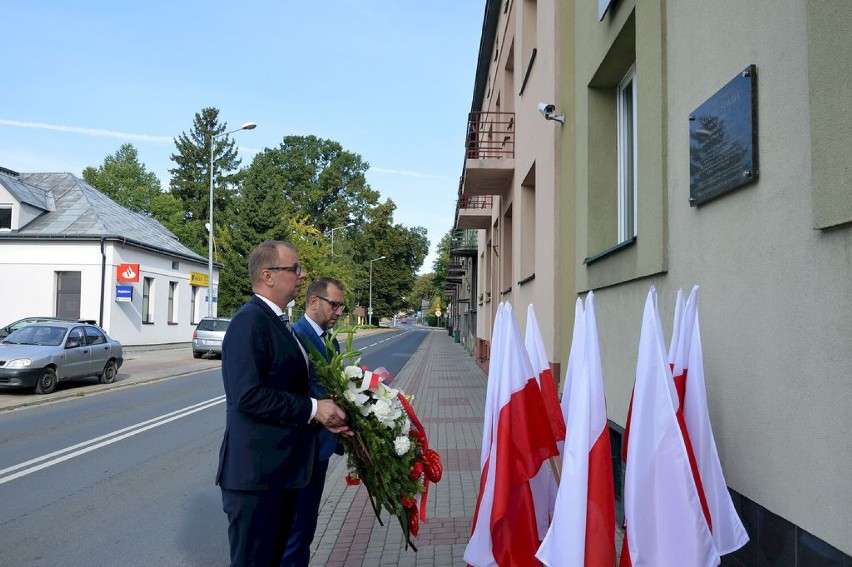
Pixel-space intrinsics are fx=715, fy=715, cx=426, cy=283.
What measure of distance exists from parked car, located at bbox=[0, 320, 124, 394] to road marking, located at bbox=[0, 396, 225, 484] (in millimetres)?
3723

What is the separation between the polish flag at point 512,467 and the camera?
143 inches

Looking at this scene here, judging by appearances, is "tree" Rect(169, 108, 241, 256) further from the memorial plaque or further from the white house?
the memorial plaque

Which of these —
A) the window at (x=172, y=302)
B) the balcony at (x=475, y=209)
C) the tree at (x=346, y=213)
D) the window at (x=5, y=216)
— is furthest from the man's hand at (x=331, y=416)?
the tree at (x=346, y=213)

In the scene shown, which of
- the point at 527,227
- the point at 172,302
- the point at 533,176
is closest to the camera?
the point at 533,176

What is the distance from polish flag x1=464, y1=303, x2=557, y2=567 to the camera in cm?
363

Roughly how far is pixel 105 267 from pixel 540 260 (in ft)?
86.1

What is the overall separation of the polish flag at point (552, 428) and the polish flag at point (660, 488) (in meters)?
0.77

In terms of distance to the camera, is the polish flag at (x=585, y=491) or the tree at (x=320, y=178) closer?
the polish flag at (x=585, y=491)

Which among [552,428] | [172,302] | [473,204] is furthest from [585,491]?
[172,302]

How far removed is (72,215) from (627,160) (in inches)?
1263

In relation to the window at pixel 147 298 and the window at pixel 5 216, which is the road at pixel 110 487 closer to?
the window at pixel 147 298

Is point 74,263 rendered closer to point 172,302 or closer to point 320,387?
point 172,302

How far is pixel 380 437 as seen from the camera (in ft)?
11.3

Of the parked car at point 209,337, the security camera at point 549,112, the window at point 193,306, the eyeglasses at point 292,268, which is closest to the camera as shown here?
the eyeglasses at point 292,268
